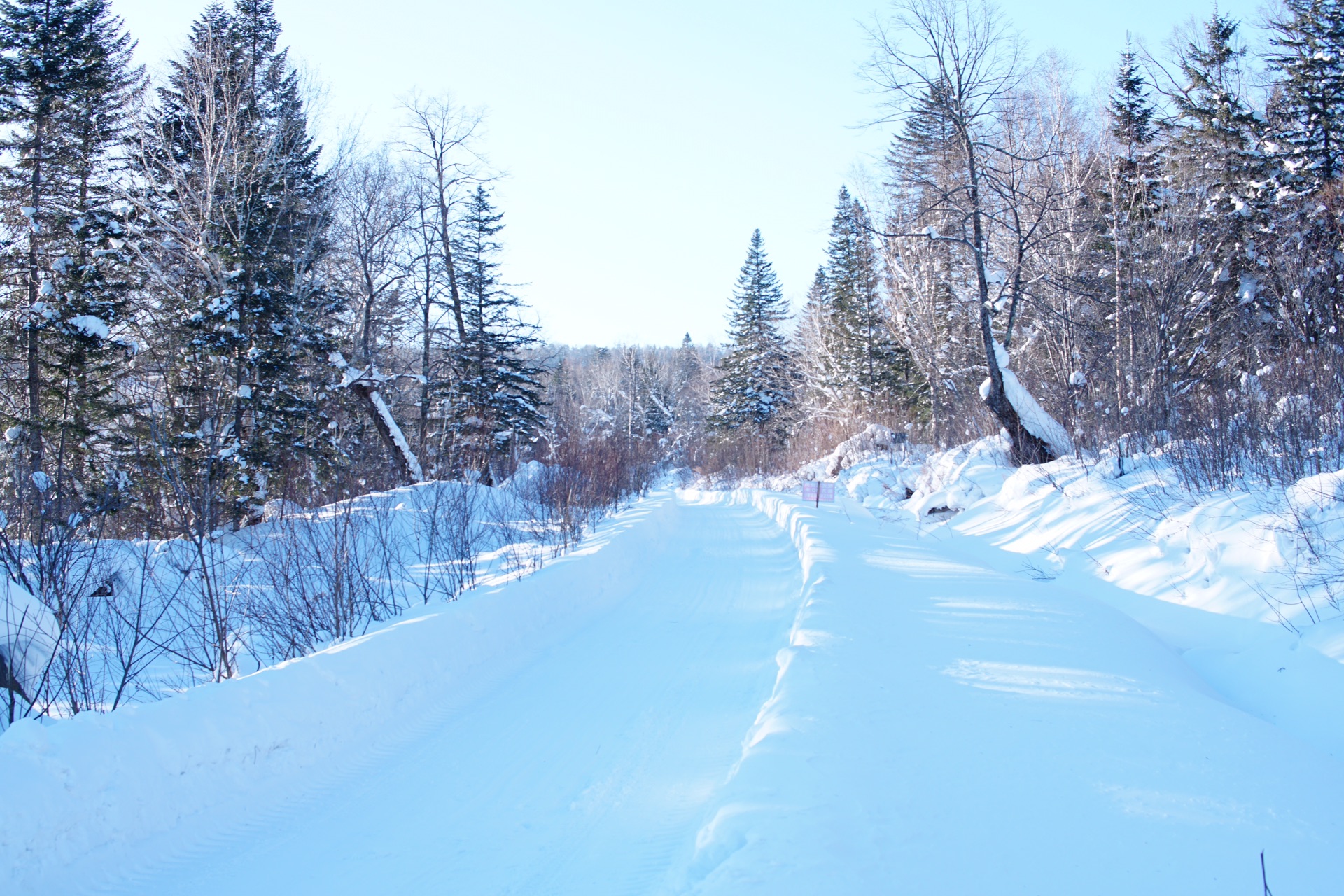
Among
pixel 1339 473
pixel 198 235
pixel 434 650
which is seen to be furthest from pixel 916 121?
pixel 198 235

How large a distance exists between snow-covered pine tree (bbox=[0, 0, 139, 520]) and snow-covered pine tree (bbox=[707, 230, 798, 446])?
27923 millimetres

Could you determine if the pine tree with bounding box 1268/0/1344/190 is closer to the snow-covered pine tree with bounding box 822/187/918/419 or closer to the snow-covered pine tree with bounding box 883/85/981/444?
the snow-covered pine tree with bounding box 883/85/981/444

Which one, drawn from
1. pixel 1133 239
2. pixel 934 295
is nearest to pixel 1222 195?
pixel 1133 239

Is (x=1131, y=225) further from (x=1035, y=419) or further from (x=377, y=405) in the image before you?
(x=377, y=405)

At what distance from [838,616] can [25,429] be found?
630 inches

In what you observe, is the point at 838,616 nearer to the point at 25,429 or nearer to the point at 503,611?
the point at 503,611

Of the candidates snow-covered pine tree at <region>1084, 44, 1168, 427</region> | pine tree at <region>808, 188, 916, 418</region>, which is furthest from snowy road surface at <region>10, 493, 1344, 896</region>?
pine tree at <region>808, 188, 916, 418</region>

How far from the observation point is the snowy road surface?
8.30ft

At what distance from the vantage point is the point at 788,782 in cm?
302

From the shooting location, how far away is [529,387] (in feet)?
98.6

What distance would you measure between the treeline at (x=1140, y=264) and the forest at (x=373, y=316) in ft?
0.34

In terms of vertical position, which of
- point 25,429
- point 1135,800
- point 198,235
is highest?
point 198,235

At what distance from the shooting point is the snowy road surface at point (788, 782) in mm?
2529

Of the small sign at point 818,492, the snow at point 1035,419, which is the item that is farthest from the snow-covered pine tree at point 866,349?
the snow at point 1035,419
